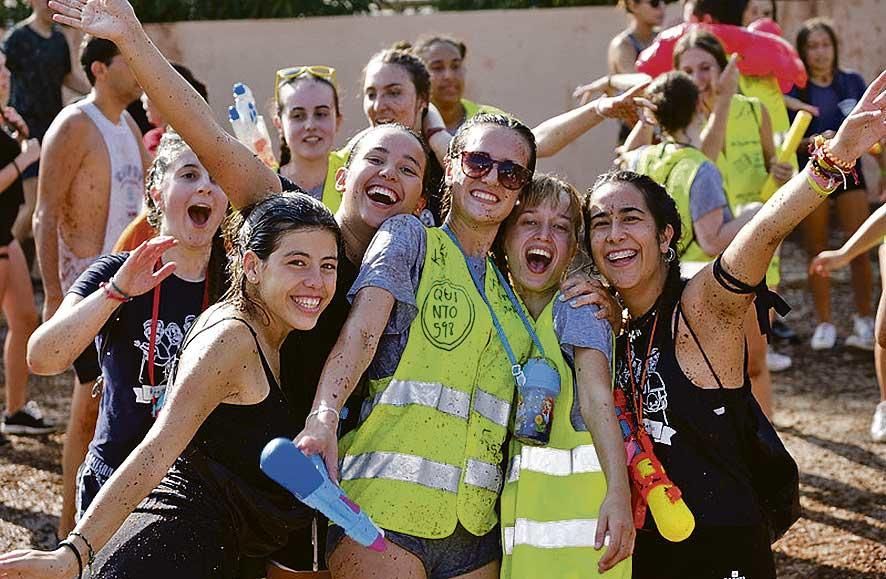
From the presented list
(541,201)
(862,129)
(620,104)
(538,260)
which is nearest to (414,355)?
(538,260)

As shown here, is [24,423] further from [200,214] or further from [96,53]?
[200,214]

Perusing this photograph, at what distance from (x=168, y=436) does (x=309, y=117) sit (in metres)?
1.99

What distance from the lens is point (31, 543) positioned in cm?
530

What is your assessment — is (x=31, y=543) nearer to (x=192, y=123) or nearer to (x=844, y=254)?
(x=192, y=123)

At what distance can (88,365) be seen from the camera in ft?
14.6

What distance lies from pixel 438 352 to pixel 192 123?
842mm

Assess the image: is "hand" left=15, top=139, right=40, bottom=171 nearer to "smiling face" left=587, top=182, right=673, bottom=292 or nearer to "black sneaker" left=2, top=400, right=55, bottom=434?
"black sneaker" left=2, top=400, right=55, bottom=434

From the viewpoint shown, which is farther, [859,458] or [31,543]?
[859,458]

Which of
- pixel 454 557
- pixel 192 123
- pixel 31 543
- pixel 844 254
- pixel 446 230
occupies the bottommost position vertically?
pixel 31 543

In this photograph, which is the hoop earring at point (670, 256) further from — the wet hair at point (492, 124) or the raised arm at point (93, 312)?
the raised arm at point (93, 312)

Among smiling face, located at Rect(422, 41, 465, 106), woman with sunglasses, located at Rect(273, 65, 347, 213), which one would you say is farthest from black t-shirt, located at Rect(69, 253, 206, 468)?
smiling face, located at Rect(422, 41, 465, 106)

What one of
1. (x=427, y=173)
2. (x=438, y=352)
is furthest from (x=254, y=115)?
(x=438, y=352)

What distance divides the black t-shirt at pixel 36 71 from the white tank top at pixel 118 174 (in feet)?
10.7

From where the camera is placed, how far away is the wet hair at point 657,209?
3521 millimetres
